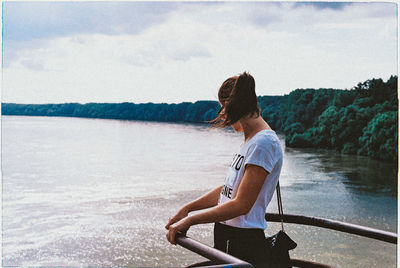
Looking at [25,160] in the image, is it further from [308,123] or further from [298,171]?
[308,123]

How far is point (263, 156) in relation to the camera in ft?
6.10

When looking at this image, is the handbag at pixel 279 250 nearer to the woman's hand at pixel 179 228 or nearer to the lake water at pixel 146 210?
the woman's hand at pixel 179 228

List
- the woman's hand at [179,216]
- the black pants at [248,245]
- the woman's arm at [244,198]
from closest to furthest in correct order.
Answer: the woman's arm at [244,198] < the black pants at [248,245] < the woman's hand at [179,216]

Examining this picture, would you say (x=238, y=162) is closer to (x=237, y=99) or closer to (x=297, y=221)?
(x=237, y=99)

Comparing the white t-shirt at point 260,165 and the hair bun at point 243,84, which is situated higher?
the hair bun at point 243,84

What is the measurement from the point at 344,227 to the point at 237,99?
0.81 m

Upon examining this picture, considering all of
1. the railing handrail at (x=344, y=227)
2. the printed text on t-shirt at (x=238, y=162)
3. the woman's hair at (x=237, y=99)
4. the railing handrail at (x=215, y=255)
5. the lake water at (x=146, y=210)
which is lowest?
the lake water at (x=146, y=210)

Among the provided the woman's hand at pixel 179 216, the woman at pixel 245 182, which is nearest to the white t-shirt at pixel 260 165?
the woman at pixel 245 182

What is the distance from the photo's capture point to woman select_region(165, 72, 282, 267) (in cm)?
185

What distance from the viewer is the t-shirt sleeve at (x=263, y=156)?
72.9 inches

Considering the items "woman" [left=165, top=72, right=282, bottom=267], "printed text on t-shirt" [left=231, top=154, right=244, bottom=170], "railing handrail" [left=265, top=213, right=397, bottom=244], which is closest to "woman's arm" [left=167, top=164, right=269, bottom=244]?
"woman" [left=165, top=72, right=282, bottom=267]

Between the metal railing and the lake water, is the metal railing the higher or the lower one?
the higher one

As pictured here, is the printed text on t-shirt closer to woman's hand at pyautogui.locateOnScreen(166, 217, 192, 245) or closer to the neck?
the neck

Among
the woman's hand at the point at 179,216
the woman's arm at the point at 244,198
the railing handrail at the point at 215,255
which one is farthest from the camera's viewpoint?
the woman's hand at the point at 179,216
